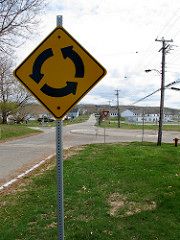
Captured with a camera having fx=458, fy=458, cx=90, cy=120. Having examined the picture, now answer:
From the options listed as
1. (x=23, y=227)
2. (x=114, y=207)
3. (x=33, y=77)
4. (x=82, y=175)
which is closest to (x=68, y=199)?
(x=114, y=207)

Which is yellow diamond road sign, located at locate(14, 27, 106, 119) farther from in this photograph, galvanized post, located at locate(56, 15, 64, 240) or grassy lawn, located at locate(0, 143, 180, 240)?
grassy lawn, located at locate(0, 143, 180, 240)

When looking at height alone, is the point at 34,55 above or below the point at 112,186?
above

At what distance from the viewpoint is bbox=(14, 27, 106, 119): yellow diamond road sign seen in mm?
4582

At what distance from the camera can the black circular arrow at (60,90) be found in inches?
181

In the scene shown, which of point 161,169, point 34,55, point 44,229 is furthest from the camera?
point 161,169

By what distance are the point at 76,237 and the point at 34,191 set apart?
405cm

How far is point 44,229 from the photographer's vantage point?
7.04m

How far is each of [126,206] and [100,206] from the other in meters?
0.49

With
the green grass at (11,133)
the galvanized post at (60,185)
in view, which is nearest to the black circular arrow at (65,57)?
the galvanized post at (60,185)

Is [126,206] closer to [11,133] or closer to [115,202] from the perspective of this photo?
[115,202]

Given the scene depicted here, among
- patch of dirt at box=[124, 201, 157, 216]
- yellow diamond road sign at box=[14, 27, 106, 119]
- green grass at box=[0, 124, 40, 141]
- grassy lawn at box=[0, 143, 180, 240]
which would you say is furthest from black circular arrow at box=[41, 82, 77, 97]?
green grass at box=[0, 124, 40, 141]

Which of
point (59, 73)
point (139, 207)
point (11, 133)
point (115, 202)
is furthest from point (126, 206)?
point (11, 133)

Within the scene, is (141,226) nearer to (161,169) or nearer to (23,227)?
(23,227)

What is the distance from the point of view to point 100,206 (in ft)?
28.1
